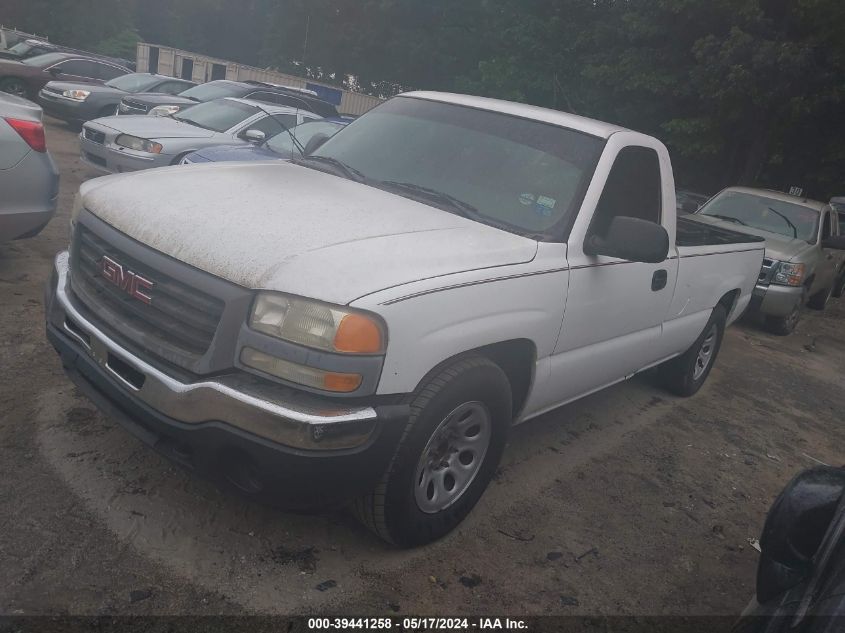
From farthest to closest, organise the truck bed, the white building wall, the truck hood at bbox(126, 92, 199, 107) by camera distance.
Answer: the white building wall
the truck hood at bbox(126, 92, 199, 107)
the truck bed

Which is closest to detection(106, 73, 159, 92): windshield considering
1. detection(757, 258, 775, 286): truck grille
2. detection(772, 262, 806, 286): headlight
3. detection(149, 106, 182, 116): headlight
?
detection(149, 106, 182, 116): headlight

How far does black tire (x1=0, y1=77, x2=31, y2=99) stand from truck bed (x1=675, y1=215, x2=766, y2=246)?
1597 centimetres

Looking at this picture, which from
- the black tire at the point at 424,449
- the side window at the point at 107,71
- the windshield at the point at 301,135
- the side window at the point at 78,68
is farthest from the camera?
the side window at the point at 107,71

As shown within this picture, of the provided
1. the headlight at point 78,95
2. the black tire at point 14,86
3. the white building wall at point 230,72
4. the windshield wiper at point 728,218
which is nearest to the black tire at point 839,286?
the windshield wiper at point 728,218

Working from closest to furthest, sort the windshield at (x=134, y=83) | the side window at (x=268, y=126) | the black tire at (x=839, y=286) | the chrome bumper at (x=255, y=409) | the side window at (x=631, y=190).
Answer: the chrome bumper at (x=255, y=409) → the side window at (x=631, y=190) → the side window at (x=268, y=126) → the black tire at (x=839, y=286) → the windshield at (x=134, y=83)

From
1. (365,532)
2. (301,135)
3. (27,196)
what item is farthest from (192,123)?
(365,532)

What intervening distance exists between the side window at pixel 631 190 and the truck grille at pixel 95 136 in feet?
24.5

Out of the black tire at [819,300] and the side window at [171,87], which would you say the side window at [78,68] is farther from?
the black tire at [819,300]

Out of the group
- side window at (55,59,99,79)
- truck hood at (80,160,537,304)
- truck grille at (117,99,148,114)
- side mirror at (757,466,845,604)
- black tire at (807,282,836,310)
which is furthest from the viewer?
side window at (55,59,99,79)

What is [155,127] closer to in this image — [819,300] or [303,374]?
[303,374]

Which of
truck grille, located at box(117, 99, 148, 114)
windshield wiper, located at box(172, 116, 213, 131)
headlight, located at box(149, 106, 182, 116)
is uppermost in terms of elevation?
windshield wiper, located at box(172, 116, 213, 131)

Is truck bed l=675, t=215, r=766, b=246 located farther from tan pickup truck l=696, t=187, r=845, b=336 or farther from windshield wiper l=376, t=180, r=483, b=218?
tan pickup truck l=696, t=187, r=845, b=336

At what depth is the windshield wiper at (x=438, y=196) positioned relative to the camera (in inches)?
142

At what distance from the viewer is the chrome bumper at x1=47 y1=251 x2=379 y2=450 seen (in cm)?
251
